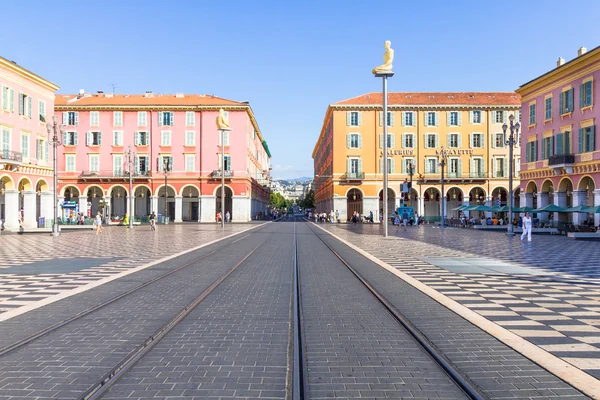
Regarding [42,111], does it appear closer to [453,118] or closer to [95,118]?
[95,118]

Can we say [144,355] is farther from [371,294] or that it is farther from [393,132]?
[393,132]

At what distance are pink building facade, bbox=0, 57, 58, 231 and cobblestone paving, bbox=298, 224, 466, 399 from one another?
35.0m

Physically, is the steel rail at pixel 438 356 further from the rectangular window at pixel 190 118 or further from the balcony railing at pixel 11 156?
the rectangular window at pixel 190 118

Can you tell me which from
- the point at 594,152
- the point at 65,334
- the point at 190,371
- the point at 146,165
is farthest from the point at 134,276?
the point at 146,165

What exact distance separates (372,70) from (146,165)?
135 feet

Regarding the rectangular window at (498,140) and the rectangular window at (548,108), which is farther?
the rectangular window at (498,140)

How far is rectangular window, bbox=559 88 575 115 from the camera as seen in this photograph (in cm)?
3984

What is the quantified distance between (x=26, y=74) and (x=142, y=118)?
937 inches

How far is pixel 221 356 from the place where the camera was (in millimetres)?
5758

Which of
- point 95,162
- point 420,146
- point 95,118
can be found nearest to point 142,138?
point 95,118

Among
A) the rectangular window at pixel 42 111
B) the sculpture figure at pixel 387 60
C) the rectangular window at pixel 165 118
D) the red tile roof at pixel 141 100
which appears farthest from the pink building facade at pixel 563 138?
the rectangular window at pixel 42 111

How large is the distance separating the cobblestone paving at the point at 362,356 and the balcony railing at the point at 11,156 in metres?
35.2

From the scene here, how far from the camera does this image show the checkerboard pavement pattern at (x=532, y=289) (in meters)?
6.66

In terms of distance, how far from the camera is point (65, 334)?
6.81m
